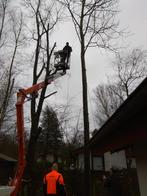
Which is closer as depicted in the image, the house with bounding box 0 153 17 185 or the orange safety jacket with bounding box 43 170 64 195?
the orange safety jacket with bounding box 43 170 64 195

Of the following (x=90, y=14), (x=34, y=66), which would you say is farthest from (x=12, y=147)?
(x=90, y=14)

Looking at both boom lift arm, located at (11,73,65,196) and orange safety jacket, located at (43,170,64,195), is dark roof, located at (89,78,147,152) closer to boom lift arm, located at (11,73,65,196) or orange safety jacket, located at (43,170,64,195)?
orange safety jacket, located at (43,170,64,195)

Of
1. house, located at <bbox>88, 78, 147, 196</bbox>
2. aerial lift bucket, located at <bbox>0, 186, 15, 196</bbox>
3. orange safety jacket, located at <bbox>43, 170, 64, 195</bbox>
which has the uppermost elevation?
house, located at <bbox>88, 78, 147, 196</bbox>

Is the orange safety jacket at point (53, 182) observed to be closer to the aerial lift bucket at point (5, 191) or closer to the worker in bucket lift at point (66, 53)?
the aerial lift bucket at point (5, 191)

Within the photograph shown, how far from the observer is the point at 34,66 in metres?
18.1

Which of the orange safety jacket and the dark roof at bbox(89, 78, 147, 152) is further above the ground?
the dark roof at bbox(89, 78, 147, 152)

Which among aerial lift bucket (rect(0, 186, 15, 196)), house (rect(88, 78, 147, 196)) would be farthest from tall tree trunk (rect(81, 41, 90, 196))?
aerial lift bucket (rect(0, 186, 15, 196))

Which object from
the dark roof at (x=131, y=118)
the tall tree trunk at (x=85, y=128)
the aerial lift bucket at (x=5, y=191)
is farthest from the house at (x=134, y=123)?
the tall tree trunk at (x=85, y=128)

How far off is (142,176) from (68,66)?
495cm

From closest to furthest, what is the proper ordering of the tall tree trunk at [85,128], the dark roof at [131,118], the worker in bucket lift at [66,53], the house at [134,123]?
the dark roof at [131,118]
the house at [134,123]
the tall tree trunk at [85,128]
the worker in bucket lift at [66,53]

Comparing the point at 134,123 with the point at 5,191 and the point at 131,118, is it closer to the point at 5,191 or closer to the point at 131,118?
the point at 131,118

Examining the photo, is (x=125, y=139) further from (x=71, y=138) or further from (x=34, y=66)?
(x=71, y=138)

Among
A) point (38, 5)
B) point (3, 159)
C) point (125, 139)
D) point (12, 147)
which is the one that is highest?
point (38, 5)

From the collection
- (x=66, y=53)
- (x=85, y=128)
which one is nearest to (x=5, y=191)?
(x=85, y=128)
